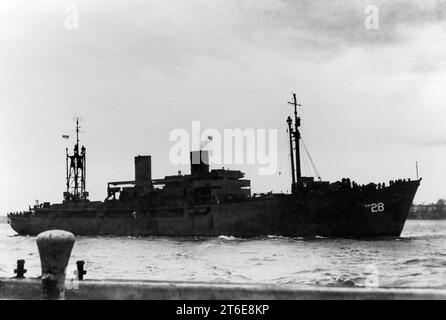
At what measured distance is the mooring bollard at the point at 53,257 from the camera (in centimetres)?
344

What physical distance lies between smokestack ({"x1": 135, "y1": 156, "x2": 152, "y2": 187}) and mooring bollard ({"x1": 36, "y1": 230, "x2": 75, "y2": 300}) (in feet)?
127

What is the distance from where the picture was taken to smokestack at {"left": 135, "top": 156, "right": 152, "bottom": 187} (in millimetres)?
41969

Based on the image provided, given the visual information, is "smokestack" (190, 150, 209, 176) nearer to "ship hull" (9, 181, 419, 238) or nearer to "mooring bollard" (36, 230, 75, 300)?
"ship hull" (9, 181, 419, 238)

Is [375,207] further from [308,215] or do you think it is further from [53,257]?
[53,257]

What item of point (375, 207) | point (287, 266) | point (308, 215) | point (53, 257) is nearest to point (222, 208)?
point (308, 215)

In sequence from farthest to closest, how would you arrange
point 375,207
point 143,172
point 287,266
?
point 143,172 → point 375,207 → point 287,266

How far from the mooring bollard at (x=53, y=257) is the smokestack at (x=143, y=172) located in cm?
3860

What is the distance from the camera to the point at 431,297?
318cm

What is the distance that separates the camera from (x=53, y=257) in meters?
3.47

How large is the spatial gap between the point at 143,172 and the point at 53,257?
3934cm

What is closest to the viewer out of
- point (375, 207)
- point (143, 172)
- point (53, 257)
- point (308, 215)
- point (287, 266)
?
point (53, 257)

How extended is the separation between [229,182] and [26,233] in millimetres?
26209
